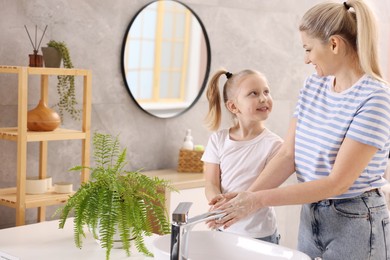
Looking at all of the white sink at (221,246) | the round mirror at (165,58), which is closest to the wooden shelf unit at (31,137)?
the round mirror at (165,58)

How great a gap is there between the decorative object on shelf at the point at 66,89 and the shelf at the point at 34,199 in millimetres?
463

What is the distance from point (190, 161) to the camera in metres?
4.04

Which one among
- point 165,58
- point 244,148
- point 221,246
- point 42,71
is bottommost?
point 221,246

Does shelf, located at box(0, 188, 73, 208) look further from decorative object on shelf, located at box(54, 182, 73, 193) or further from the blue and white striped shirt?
→ the blue and white striped shirt

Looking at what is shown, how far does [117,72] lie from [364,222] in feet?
6.62

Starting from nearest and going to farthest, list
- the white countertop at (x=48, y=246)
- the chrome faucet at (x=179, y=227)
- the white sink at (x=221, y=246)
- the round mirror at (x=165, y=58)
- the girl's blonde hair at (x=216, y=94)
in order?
the chrome faucet at (x=179, y=227), the white sink at (x=221, y=246), the white countertop at (x=48, y=246), the girl's blonde hair at (x=216, y=94), the round mirror at (x=165, y=58)

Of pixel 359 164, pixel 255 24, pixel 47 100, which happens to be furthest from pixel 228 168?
pixel 255 24

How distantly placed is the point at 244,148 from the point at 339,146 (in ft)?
2.03

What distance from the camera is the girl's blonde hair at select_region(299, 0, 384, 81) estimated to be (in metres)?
2.10

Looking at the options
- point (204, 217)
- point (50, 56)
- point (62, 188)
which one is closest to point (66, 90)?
point (50, 56)

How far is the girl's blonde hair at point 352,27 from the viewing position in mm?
2098

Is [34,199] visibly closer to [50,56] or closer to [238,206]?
[50,56]

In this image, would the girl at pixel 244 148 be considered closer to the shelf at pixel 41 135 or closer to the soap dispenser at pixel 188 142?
A: the shelf at pixel 41 135

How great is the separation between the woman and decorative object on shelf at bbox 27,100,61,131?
4.49 feet
